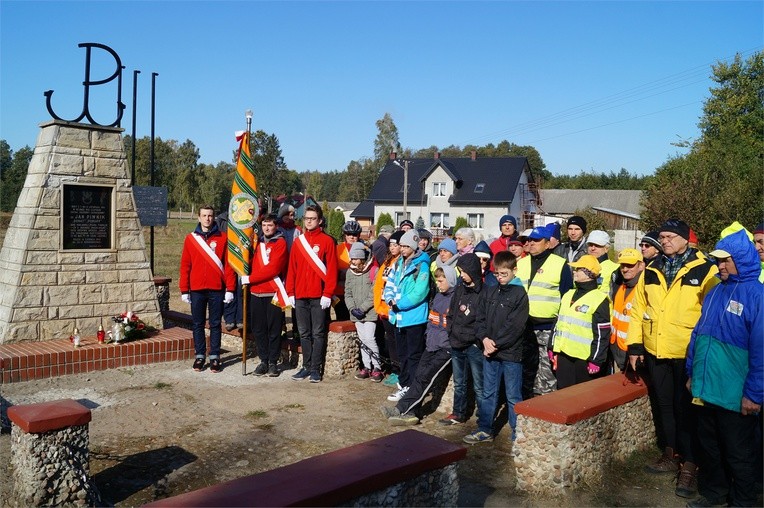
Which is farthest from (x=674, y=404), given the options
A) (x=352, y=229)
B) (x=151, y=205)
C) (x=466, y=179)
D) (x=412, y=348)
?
(x=466, y=179)

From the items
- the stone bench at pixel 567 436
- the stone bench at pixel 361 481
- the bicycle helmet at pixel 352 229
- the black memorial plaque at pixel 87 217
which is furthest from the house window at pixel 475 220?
the stone bench at pixel 361 481

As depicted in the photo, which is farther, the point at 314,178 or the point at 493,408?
the point at 314,178

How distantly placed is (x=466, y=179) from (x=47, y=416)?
51084 millimetres

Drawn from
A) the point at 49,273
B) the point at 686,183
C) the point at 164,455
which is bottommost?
the point at 164,455

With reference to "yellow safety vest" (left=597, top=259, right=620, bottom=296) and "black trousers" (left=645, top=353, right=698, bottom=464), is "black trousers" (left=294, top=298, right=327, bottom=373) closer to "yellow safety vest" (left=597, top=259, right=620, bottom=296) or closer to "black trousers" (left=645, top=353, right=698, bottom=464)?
"yellow safety vest" (left=597, top=259, right=620, bottom=296)

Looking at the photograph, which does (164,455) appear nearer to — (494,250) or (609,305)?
(609,305)

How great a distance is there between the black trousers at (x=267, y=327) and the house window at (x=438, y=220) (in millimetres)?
46317

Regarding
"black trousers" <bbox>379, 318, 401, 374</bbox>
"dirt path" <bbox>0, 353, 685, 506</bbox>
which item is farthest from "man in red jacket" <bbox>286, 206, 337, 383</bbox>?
"black trousers" <bbox>379, 318, 401, 374</bbox>

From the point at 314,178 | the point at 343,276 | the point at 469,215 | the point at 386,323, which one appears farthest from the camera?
the point at 314,178

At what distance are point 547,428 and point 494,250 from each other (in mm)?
3884

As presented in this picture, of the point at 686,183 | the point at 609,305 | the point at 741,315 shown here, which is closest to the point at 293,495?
the point at 741,315

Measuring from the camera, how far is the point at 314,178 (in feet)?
322

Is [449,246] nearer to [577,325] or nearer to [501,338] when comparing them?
[501,338]

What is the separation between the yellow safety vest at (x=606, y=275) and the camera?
5.73 metres
